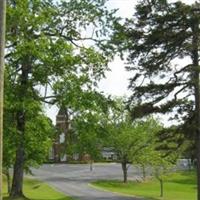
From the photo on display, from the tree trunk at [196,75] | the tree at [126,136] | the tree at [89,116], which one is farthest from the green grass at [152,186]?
the tree trunk at [196,75]

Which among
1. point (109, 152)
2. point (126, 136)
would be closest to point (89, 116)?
point (126, 136)

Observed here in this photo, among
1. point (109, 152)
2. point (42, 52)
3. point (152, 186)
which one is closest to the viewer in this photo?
point (42, 52)

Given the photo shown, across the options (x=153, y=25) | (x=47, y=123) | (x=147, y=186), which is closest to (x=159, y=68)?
(x=153, y=25)

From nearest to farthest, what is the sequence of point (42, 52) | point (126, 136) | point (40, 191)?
point (42, 52) < point (40, 191) < point (126, 136)

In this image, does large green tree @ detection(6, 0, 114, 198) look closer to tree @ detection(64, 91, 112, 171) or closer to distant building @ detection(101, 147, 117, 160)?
tree @ detection(64, 91, 112, 171)

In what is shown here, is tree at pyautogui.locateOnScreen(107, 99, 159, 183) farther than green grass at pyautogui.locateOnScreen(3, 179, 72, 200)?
Yes

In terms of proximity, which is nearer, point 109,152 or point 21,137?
point 21,137

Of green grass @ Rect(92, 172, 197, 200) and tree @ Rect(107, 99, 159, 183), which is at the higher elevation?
tree @ Rect(107, 99, 159, 183)

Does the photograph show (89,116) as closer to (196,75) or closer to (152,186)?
(196,75)

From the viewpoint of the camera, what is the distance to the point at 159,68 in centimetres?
3456

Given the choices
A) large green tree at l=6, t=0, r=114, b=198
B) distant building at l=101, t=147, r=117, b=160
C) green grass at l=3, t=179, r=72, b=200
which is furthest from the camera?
distant building at l=101, t=147, r=117, b=160

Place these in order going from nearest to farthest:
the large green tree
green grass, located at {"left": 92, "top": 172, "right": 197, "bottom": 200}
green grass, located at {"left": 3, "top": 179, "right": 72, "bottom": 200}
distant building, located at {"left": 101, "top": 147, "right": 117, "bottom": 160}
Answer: the large green tree
green grass, located at {"left": 3, "top": 179, "right": 72, "bottom": 200}
green grass, located at {"left": 92, "top": 172, "right": 197, "bottom": 200}
distant building, located at {"left": 101, "top": 147, "right": 117, "bottom": 160}

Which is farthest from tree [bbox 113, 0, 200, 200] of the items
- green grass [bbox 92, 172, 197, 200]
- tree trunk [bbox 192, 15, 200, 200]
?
green grass [bbox 92, 172, 197, 200]

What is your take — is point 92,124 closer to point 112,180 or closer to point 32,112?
point 32,112
